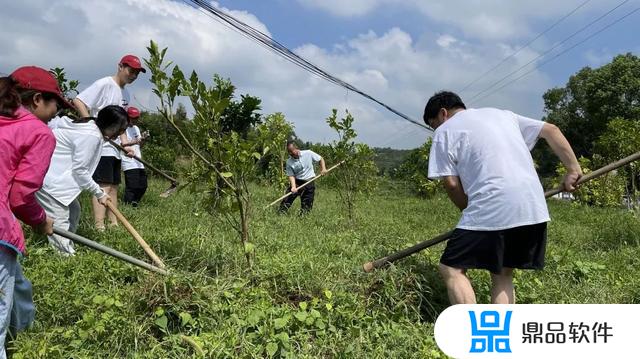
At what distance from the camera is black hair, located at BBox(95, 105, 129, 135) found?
3.85 metres

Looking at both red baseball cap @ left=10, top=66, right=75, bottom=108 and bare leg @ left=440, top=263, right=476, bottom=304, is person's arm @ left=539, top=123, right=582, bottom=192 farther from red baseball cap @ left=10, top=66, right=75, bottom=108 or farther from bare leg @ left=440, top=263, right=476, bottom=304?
red baseball cap @ left=10, top=66, right=75, bottom=108

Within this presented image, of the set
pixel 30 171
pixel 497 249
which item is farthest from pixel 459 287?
pixel 30 171

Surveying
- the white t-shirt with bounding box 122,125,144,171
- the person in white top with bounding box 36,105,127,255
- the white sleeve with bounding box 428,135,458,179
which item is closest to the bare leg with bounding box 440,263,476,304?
the white sleeve with bounding box 428,135,458,179

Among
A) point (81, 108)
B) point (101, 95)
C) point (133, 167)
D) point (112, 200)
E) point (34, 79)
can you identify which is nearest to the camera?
point (34, 79)

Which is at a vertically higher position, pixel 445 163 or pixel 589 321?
pixel 445 163

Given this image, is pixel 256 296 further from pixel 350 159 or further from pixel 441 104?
pixel 350 159

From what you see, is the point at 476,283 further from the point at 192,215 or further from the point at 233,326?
the point at 192,215

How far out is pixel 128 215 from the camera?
5.65 m

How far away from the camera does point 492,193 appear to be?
2.66 meters

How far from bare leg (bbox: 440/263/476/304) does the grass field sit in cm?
29

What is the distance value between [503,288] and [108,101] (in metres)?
3.84

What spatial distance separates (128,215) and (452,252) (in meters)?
4.10

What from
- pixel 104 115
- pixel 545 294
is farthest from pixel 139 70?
pixel 545 294

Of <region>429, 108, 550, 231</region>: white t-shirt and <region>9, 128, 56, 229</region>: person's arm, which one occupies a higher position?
<region>429, 108, 550, 231</region>: white t-shirt
